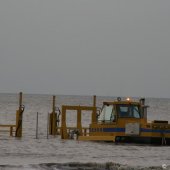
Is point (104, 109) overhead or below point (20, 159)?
overhead

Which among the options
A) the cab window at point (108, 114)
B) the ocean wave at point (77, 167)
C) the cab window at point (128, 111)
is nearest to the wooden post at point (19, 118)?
the cab window at point (108, 114)

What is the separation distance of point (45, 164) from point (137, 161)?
3528 mm

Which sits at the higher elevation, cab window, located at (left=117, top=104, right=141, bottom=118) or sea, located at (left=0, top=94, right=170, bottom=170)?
cab window, located at (left=117, top=104, right=141, bottom=118)

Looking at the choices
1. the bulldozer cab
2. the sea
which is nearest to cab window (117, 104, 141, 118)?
the bulldozer cab

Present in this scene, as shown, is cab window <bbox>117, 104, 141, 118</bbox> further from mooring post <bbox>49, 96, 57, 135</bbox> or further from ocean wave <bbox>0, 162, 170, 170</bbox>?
ocean wave <bbox>0, 162, 170, 170</bbox>

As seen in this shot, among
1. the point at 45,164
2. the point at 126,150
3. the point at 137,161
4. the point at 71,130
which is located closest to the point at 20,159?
the point at 45,164

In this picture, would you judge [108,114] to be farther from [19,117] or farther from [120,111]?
[19,117]

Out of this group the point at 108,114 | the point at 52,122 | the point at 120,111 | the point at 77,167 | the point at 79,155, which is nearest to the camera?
the point at 77,167

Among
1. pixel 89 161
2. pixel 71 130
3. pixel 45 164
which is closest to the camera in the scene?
pixel 45 164

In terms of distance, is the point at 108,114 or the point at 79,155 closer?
the point at 79,155

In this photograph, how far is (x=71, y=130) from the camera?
1539 inches

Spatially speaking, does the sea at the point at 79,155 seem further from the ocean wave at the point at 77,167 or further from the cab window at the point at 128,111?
the cab window at the point at 128,111

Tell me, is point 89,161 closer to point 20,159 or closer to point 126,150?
point 20,159

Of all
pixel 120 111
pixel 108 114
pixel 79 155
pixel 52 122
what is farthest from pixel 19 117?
pixel 79 155
